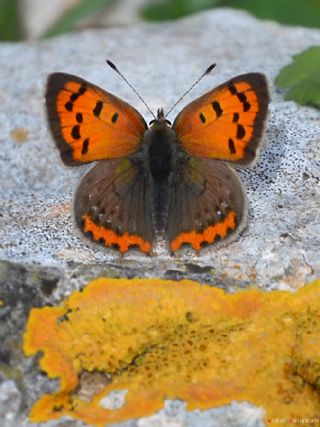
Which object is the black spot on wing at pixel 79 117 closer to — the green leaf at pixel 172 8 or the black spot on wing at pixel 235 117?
the black spot on wing at pixel 235 117

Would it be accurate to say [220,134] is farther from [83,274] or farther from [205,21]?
[205,21]

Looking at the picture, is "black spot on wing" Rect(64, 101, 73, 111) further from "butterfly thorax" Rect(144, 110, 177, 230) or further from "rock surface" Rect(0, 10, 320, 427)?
"butterfly thorax" Rect(144, 110, 177, 230)

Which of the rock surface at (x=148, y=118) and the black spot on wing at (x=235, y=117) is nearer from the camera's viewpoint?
the rock surface at (x=148, y=118)

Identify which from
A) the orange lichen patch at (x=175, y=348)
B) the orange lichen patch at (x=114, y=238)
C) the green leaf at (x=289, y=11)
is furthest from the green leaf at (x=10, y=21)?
the orange lichen patch at (x=175, y=348)

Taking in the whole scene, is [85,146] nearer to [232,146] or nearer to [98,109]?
[98,109]

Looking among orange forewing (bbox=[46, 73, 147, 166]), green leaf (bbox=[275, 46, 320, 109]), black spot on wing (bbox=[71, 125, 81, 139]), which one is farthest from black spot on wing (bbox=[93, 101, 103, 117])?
green leaf (bbox=[275, 46, 320, 109])

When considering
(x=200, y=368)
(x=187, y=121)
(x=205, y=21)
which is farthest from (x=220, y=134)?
(x=205, y=21)
